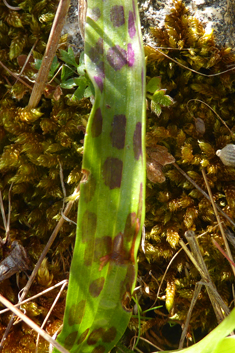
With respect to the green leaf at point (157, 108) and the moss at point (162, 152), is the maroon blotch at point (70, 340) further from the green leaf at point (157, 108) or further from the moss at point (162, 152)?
the green leaf at point (157, 108)

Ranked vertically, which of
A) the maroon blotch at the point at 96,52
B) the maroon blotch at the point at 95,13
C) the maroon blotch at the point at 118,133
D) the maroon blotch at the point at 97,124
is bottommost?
the maroon blotch at the point at 118,133

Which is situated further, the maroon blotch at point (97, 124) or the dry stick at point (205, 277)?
the dry stick at point (205, 277)

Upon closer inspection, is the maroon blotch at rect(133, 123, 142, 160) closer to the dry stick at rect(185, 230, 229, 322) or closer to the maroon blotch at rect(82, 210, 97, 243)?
the maroon blotch at rect(82, 210, 97, 243)

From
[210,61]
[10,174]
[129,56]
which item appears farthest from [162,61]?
[10,174]

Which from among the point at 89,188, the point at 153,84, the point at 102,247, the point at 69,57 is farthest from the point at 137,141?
the point at 69,57

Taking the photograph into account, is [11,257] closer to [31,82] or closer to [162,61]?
[31,82]

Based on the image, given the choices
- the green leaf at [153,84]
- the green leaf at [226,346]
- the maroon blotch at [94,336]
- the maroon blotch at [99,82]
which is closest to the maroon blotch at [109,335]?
the maroon blotch at [94,336]

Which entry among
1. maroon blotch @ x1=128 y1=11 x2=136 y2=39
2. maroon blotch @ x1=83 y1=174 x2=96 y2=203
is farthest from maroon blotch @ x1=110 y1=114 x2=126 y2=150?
maroon blotch @ x1=128 y1=11 x2=136 y2=39

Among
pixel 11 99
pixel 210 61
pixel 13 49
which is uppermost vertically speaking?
pixel 13 49
